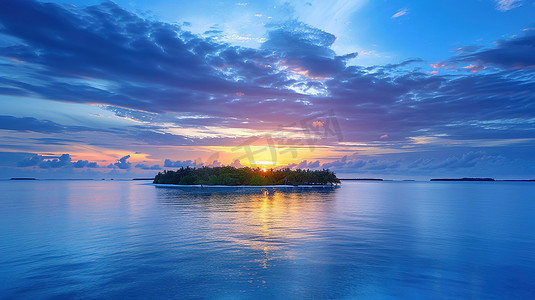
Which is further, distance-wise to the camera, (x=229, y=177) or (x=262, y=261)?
(x=229, y=177)

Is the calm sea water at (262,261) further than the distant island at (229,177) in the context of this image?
No

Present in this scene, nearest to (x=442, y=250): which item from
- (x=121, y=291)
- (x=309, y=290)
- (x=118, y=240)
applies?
(x=309, y=290)

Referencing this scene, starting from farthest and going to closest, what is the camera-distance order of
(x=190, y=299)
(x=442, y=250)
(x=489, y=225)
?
1. (x=489, y=225)
2. (x=442, y=250)
3. (x=190, y=299)

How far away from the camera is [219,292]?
1416cm

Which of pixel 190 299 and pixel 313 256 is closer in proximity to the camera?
pixel 190 299

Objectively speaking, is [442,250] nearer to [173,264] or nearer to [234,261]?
[234,261]

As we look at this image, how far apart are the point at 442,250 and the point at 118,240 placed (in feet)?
87.1

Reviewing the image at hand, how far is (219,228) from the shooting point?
98.6 feet

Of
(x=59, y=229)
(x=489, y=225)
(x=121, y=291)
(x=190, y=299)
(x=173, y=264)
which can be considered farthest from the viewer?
(x=489, y=225)

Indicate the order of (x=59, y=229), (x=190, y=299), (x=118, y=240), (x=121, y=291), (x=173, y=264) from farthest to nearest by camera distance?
(x=59, y=229), (x=118, y=240), (x=173, y=264), (x=121, y=291), (x=190, y=299)

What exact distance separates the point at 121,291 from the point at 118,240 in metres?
12.1

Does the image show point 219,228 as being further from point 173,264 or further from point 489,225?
point 489,225

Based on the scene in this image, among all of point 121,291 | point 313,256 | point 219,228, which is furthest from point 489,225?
point 121,291

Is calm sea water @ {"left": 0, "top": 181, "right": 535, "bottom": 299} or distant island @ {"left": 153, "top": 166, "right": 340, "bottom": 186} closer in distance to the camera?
calm sea water @ {"left": 0, "top": 181, "right": 535, "bottom": 299}
